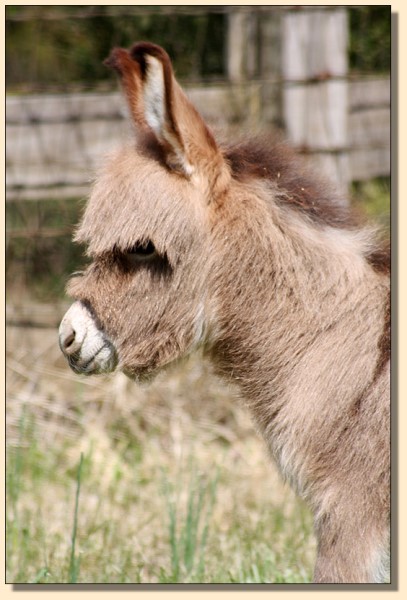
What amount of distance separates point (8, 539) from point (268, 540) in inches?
53.2

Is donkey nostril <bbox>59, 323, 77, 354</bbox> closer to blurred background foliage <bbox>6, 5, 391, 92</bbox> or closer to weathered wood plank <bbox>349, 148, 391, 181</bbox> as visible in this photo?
blurred background foliage <bbox>6, 5, 391, 92</bbox>

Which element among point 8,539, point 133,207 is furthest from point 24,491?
point 133,207

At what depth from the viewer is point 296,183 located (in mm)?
3039

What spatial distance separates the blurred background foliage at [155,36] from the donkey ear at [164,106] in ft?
9.36

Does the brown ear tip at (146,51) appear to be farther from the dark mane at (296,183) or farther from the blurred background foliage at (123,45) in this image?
the blurred background foliage at (123,45)

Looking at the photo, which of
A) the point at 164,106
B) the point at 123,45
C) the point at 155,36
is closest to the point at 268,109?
the point at 155,36

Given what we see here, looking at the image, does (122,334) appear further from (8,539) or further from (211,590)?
(8,539)

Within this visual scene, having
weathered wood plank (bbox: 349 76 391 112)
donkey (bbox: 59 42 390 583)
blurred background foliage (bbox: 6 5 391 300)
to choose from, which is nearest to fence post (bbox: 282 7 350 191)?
weathered wood plank (bbox: 349 76 391 112)

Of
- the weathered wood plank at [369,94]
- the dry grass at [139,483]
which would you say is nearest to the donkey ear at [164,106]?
the dry grass at [139,483]

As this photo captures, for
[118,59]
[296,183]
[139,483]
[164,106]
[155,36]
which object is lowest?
[139,483]

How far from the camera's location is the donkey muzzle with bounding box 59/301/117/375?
3.02 meters

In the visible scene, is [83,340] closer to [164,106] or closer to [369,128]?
[164,106]

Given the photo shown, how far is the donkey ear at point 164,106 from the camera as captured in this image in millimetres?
2662

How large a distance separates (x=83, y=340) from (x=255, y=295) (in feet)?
2.10
